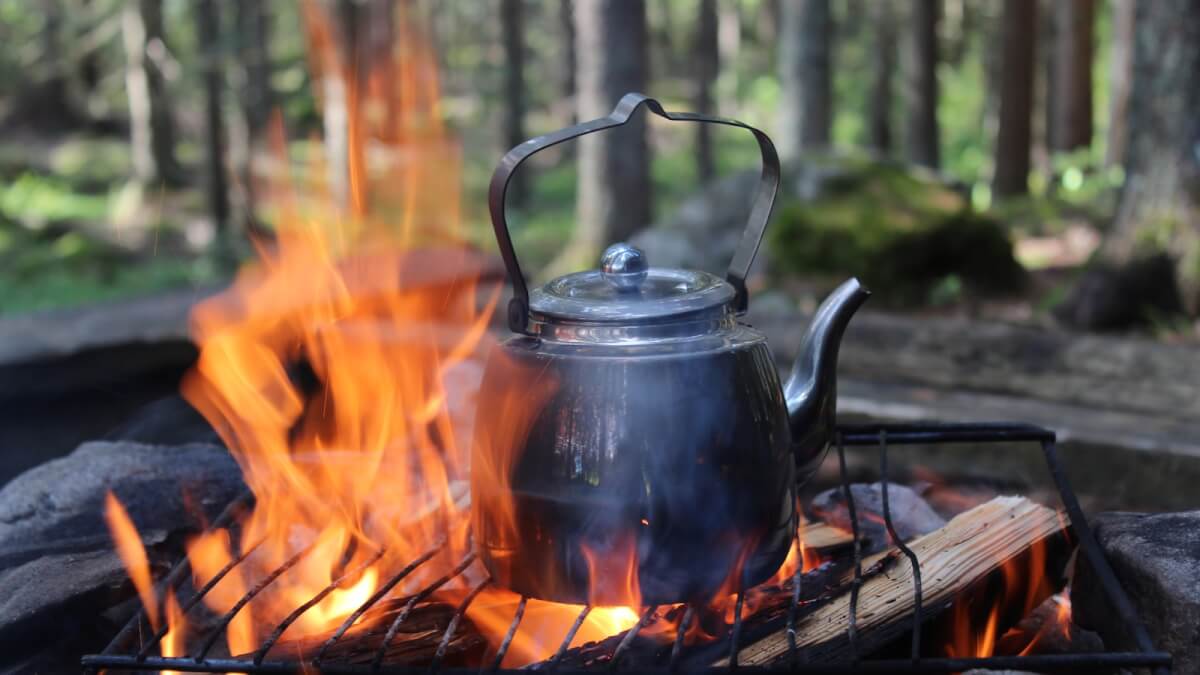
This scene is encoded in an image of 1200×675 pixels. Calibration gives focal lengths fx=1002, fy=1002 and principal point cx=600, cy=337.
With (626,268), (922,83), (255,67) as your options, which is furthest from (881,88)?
(626,268)

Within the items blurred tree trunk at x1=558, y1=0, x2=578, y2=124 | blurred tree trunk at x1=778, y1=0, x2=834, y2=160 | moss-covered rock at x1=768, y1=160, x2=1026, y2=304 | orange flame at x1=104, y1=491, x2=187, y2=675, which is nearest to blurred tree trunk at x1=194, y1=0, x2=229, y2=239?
blurred tree trunk at x1=558, y1=0, x2=578, y2=124

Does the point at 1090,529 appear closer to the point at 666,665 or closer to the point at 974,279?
the point at 666,665

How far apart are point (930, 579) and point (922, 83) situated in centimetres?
940

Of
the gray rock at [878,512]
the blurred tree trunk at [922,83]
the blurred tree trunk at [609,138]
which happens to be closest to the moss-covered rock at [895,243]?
the blurred tree trunk at [609,138]

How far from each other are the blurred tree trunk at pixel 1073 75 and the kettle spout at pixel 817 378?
1001 cm

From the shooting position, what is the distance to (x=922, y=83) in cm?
1009

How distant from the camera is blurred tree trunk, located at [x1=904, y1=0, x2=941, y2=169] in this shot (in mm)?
9625

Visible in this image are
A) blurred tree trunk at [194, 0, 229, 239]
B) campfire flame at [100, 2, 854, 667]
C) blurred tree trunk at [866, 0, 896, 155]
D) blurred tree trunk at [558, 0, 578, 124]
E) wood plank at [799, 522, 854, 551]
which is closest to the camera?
campfire flame at [100, 2, 854, 667]

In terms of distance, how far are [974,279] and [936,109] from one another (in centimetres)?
534

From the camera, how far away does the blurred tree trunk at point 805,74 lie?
806 cm

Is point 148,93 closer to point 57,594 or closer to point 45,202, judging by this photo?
point 45,202

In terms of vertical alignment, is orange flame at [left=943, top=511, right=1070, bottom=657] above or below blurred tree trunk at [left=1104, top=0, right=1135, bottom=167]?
below

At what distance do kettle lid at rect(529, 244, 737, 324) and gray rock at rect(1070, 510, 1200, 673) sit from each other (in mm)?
760

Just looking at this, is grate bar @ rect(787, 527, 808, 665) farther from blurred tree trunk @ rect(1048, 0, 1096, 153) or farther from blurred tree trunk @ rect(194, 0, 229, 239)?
blurred tree trunk @ rect(194, 0, 229, 239)
